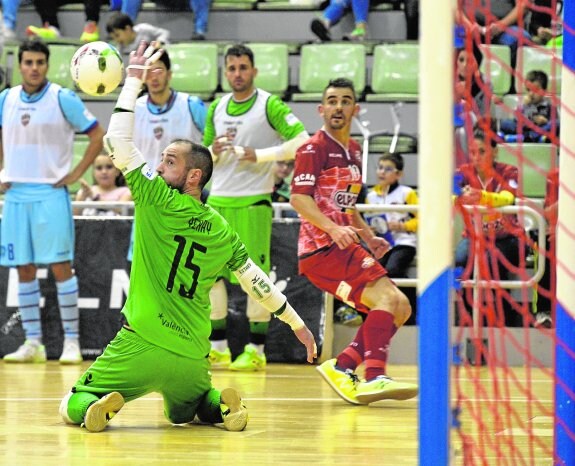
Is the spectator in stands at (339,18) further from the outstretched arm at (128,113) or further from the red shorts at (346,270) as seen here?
the outstretched arm at (128,113)

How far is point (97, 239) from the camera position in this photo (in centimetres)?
930

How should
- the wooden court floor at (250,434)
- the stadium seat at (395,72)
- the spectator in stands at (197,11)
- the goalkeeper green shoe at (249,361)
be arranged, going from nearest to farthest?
the wooden court floor at (250,434), the goalkeeper green shoe at (249,361), the stadium seat at (395,72), the spectator in stands at (197,11)

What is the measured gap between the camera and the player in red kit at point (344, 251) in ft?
20.8

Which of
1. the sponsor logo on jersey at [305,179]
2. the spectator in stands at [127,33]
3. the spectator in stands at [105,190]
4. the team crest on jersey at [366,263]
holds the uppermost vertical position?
the spectator in stands at [127,33]

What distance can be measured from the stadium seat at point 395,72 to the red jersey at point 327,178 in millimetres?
5113

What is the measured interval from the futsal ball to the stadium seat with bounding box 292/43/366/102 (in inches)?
237

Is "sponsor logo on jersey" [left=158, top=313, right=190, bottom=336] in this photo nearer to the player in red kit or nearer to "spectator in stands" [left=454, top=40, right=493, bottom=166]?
the player in red kit

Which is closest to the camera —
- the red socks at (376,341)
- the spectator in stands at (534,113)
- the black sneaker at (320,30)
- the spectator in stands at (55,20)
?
the red socks at (376,341)

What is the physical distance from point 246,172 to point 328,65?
3806 mm

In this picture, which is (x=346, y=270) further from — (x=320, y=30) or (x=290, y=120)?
(x=320, y=30)

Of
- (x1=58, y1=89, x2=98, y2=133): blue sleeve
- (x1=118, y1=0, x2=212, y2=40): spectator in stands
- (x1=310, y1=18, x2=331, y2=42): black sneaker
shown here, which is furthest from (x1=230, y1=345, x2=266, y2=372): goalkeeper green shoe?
(x1=118, y1=0, x2=212, y2=40): spectator in stands

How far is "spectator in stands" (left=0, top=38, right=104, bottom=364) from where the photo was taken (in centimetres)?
864

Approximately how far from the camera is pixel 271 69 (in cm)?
1198

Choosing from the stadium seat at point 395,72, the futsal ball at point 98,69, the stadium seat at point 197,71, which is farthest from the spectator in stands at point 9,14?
the futsal ball at point 98,69
